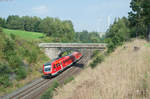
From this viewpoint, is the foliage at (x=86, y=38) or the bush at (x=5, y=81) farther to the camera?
the foliage at (x=86, y=38)

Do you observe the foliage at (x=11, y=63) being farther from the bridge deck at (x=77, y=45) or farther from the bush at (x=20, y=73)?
the bridge deck at (x=77, y=45)

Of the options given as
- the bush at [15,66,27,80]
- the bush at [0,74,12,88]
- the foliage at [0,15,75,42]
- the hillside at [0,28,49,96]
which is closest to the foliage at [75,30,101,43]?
the foliage at [0,15,75,42]

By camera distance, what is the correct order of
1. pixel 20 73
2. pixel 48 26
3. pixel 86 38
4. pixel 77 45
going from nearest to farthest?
pixel 20 73 < pixel 77 45 < pixel 48 26 < pixel 86 38

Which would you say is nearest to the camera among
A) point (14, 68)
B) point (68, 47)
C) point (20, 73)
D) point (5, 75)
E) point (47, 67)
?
point (5, 75)

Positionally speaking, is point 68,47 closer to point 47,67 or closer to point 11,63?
point 47,67

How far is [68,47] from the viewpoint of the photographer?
36.3 meters

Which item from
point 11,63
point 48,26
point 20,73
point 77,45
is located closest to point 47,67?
point 20,73

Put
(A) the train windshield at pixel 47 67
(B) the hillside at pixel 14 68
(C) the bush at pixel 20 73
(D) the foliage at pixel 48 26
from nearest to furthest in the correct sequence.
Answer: (B) the hillside at pixel 14 68 < (C) the bush at pixel 20 73 < (A) the train windshield at pixel 47 67 < (D) the foliage at pixel 48 26

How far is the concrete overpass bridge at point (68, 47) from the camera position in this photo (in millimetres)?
33353

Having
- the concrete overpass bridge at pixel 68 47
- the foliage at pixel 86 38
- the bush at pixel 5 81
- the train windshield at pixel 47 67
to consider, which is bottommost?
the bush at pixel 5 81

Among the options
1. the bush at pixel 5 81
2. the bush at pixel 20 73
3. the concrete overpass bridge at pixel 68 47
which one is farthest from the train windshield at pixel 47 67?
the concrete overpass bridge at pixel 68 47

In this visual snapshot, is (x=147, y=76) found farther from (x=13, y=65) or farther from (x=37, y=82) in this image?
(x=13, y=65)

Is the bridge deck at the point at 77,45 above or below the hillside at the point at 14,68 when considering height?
above

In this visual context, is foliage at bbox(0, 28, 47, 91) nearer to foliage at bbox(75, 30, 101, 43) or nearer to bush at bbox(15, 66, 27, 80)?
bush at bbox(15, 66, 27, 80)
